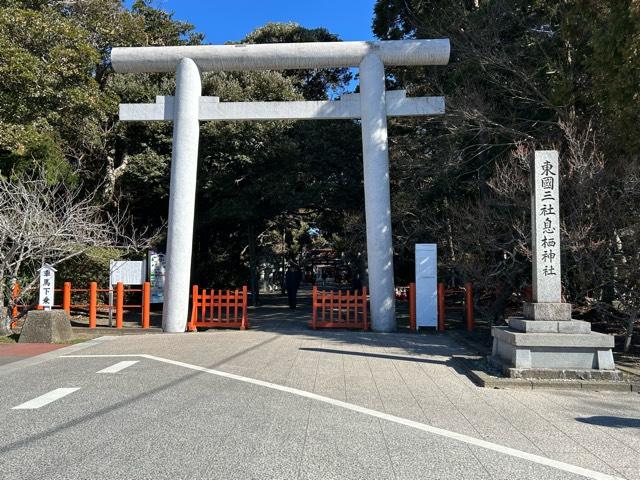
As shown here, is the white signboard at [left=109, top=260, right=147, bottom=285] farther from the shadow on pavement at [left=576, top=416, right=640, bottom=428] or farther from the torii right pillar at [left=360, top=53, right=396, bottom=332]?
the shadow on pavement at [left=576, top=416, right=640, bottom=428]

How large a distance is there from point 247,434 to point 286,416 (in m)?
0.78

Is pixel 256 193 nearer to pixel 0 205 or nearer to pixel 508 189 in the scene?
pixel 0 205

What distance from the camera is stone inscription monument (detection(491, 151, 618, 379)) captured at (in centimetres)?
782

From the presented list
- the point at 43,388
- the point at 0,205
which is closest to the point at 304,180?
the point at 0,205

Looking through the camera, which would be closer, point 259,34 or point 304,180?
point 304,180

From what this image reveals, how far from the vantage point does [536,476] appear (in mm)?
4262

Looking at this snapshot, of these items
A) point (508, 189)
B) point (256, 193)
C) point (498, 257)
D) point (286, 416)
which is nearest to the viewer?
point (286, 416)

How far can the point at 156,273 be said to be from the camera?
58.4ft

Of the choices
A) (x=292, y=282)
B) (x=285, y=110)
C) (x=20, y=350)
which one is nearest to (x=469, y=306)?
(x=285, y=110)

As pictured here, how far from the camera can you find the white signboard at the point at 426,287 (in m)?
14.3

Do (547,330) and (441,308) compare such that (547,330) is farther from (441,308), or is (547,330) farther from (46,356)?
(46,356)

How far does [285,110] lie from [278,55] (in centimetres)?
152

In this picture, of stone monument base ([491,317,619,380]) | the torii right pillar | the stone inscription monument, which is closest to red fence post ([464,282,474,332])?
the torii right pillar

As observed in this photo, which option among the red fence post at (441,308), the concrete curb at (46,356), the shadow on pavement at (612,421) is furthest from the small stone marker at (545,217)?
the concrete curb at (46,356)
